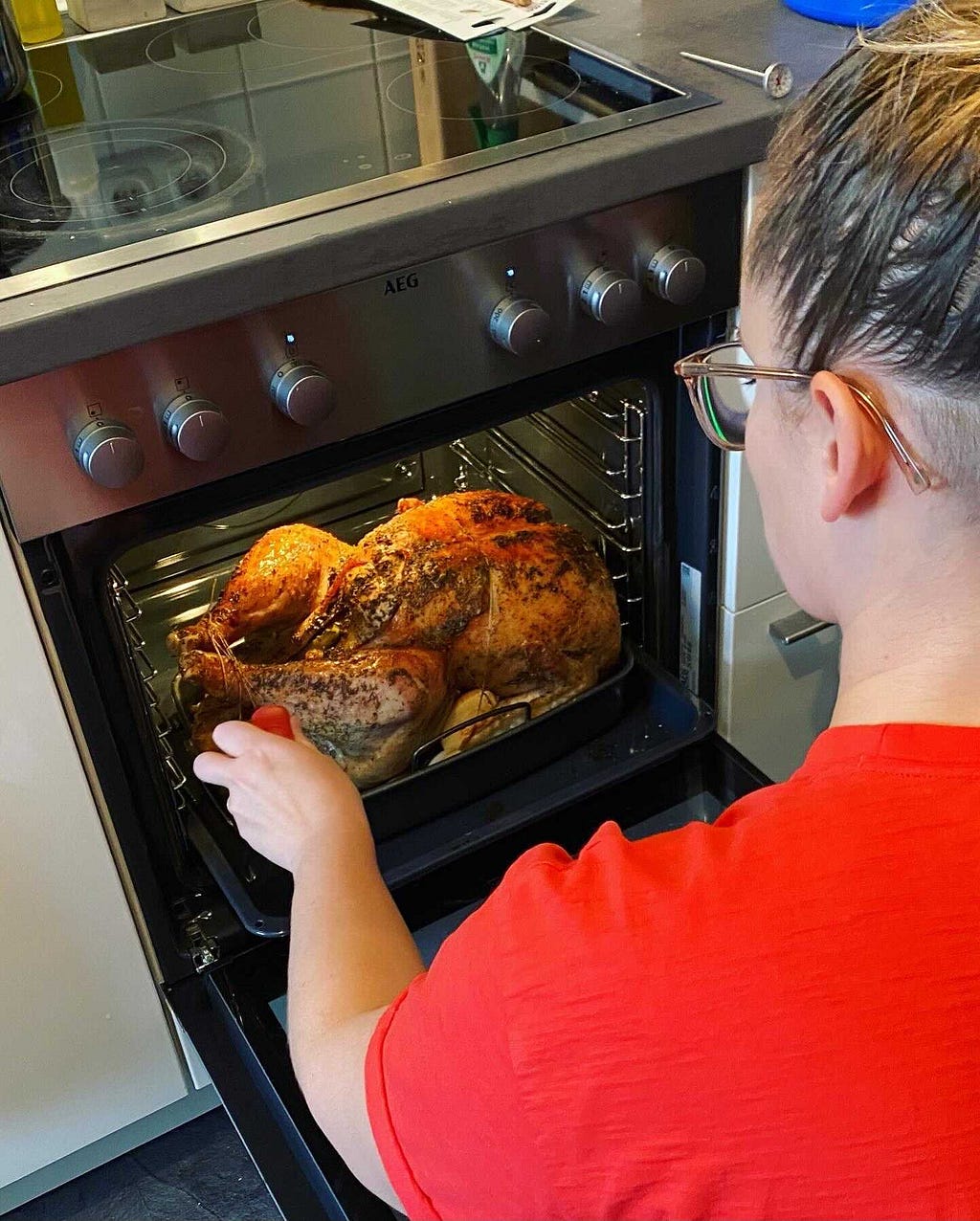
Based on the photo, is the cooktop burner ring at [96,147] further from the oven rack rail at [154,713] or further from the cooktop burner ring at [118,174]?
the oven rack rail at [154,713]

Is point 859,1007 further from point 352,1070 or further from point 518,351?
Answer: point 518,351

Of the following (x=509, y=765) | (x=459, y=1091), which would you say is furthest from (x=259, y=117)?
(x=459, y=1091)

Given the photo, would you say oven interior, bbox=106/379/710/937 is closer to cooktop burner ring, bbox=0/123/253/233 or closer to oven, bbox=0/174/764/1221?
oven, bbox=0/174/764/1221

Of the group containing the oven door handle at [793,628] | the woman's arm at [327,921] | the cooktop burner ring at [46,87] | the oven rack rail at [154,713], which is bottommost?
the oven door handle at [793,628]

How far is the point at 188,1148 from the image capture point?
146cm

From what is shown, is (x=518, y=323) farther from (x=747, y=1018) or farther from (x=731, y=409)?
(x=747, y=1018)

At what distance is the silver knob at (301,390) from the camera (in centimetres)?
94

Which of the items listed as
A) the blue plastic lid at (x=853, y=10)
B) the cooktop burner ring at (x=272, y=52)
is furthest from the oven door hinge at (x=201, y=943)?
the blue plastic lid at (x=853, y=10)

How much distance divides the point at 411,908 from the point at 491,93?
2.49 ft

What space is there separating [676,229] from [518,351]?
18 cm

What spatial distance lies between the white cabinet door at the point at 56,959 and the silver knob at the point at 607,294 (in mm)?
488

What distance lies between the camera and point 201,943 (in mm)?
1178

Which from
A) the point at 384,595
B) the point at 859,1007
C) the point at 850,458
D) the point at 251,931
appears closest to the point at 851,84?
the point at 850,458

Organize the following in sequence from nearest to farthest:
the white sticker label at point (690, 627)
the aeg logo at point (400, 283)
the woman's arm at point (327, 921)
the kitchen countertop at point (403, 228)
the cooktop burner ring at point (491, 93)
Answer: the woman's arm at point (327, 921) < the kitchen countertop at point (403, 228) < the aeg logo at point (400, 283) < the cooktop burner ring at point (491, 93) < the white sticker label at point (690, 627)
